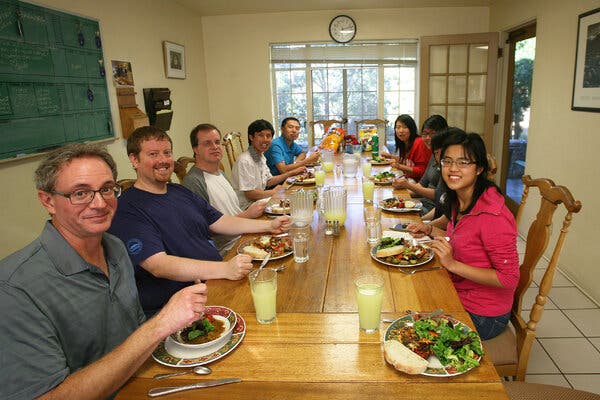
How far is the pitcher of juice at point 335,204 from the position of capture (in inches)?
77.0

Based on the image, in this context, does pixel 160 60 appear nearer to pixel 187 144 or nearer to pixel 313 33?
pixel 187 144

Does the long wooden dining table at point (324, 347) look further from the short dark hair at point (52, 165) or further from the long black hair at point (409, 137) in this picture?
the long black hair at point (409, 137)

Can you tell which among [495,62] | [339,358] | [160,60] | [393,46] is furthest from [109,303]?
[393,46]

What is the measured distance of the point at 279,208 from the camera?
2.34m

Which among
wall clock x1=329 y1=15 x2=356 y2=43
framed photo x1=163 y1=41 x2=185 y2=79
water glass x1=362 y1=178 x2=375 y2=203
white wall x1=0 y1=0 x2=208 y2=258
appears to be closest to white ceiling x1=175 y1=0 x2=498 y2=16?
wall clock x1=329 y1=15 x2=356 y2=43

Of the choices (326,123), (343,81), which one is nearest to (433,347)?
(326,123)

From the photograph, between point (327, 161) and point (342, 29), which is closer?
point (327, 161)

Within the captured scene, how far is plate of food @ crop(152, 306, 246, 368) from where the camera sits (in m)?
1.02

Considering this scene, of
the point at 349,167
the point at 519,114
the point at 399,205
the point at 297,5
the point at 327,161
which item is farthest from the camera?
the point at 297,5

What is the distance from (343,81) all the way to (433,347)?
5.49 metres

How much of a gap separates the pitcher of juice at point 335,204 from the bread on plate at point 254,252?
45 cm

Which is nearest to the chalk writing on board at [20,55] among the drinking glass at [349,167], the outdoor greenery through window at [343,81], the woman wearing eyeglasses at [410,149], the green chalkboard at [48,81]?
the green chalkboard at [48,81]

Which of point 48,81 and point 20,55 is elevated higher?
point 20,55

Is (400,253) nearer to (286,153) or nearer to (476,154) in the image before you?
(476,154)
